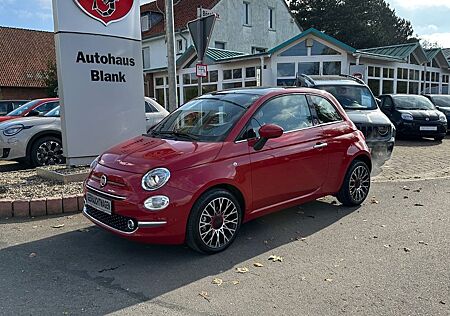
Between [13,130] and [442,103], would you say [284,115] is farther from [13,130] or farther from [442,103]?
[442,103]

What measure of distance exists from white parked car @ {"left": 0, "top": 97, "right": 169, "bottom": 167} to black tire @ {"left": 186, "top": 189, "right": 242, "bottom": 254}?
5.63m

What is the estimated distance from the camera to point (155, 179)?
3.92 m

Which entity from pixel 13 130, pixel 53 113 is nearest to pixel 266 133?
pixel 13 130

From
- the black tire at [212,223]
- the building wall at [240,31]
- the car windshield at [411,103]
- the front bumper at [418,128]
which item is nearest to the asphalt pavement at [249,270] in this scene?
the black tire at [212,223]

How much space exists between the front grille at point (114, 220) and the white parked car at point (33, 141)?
4.83m

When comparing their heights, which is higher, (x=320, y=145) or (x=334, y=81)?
(x=334, y=81)

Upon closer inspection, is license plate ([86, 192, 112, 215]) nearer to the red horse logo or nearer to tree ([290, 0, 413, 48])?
the red horse logo

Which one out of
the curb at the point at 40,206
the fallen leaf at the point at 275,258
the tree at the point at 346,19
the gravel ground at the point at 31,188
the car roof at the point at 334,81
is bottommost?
the fallen leaf at the point at 275,258

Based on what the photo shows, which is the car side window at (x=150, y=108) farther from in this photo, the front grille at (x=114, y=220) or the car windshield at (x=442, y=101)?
the car windshield at (x=442, y=101)

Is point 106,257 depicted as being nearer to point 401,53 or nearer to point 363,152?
point 363,152

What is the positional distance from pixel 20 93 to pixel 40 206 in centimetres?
3306

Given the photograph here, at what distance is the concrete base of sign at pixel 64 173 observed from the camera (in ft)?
22.0

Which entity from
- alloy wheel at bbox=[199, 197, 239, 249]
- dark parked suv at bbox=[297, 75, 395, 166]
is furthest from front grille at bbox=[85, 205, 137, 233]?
dark parked suv at bbox=[297, 75, 395, 166]

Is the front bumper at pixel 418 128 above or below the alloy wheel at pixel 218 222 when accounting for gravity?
above
